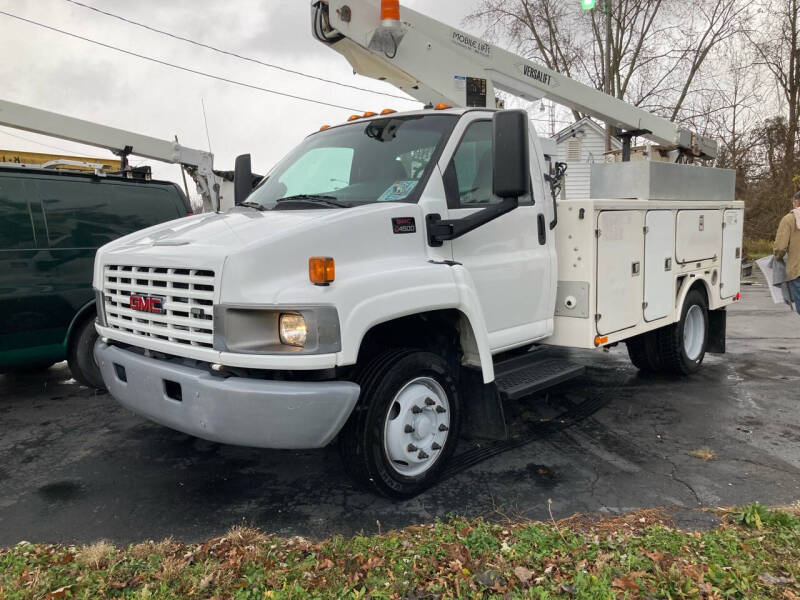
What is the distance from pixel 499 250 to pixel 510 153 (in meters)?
0.84

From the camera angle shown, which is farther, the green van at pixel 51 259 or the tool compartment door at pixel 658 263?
the tool compartment door at pixel 658 263

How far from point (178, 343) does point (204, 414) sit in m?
0.44

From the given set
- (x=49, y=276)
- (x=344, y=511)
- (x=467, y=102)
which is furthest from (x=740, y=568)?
(x=49, y=276)

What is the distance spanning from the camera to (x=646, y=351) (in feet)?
21.1

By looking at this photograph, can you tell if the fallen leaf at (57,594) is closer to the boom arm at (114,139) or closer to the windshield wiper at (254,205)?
the windshield wiper at (254,205)

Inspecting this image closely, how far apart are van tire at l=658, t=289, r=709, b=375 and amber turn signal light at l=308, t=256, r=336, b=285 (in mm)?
4365

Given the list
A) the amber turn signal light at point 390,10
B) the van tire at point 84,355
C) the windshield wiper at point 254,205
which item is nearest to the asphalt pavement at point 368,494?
the van tire at point 84,355

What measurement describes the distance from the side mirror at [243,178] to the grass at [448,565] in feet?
8.90

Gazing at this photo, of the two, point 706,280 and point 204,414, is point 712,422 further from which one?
point 204,414

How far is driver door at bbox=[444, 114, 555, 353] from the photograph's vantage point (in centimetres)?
401

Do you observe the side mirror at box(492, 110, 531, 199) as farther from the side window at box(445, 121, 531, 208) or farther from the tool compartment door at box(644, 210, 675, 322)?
the tool compartment door at box(644, 210, 675, 322)

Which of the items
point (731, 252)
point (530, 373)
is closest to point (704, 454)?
point (530, 373)

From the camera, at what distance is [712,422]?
16.8 feet

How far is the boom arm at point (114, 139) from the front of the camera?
368 inches
